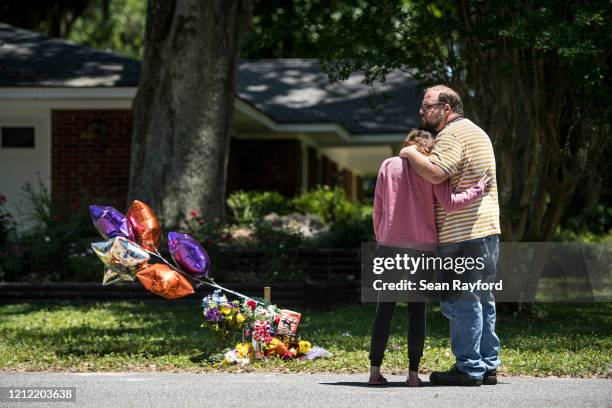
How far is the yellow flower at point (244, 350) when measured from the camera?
7742 millimetres

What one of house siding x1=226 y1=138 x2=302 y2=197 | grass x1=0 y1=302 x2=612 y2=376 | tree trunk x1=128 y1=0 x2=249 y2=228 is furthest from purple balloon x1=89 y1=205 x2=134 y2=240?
house siding x1=226 y1=138 x2=302 y2=197

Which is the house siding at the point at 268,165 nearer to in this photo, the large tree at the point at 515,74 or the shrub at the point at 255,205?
the shrub at the point at 255,205

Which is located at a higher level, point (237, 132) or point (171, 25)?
point (171, 25)

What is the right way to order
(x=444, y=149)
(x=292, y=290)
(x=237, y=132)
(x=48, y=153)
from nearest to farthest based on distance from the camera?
(x=444, y=149), (x=292, y=290), (x=48, y=153), (x=237, y=132)

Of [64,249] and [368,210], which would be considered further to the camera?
[368,210]

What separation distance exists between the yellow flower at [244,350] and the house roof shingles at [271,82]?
6.50m

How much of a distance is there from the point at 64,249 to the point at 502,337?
6255 mm

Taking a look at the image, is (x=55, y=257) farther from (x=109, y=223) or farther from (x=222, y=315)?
(x=222, y=315)

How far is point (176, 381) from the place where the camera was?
23.0ft

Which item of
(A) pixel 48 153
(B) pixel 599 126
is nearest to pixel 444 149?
(B) pixel 599 126

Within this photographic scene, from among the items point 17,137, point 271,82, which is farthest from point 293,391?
point 271,82

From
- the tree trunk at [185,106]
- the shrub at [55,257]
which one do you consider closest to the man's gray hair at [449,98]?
the shrub at [55,257]

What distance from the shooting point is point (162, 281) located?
7.88 meters

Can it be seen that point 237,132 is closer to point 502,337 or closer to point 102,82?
point 102,82
